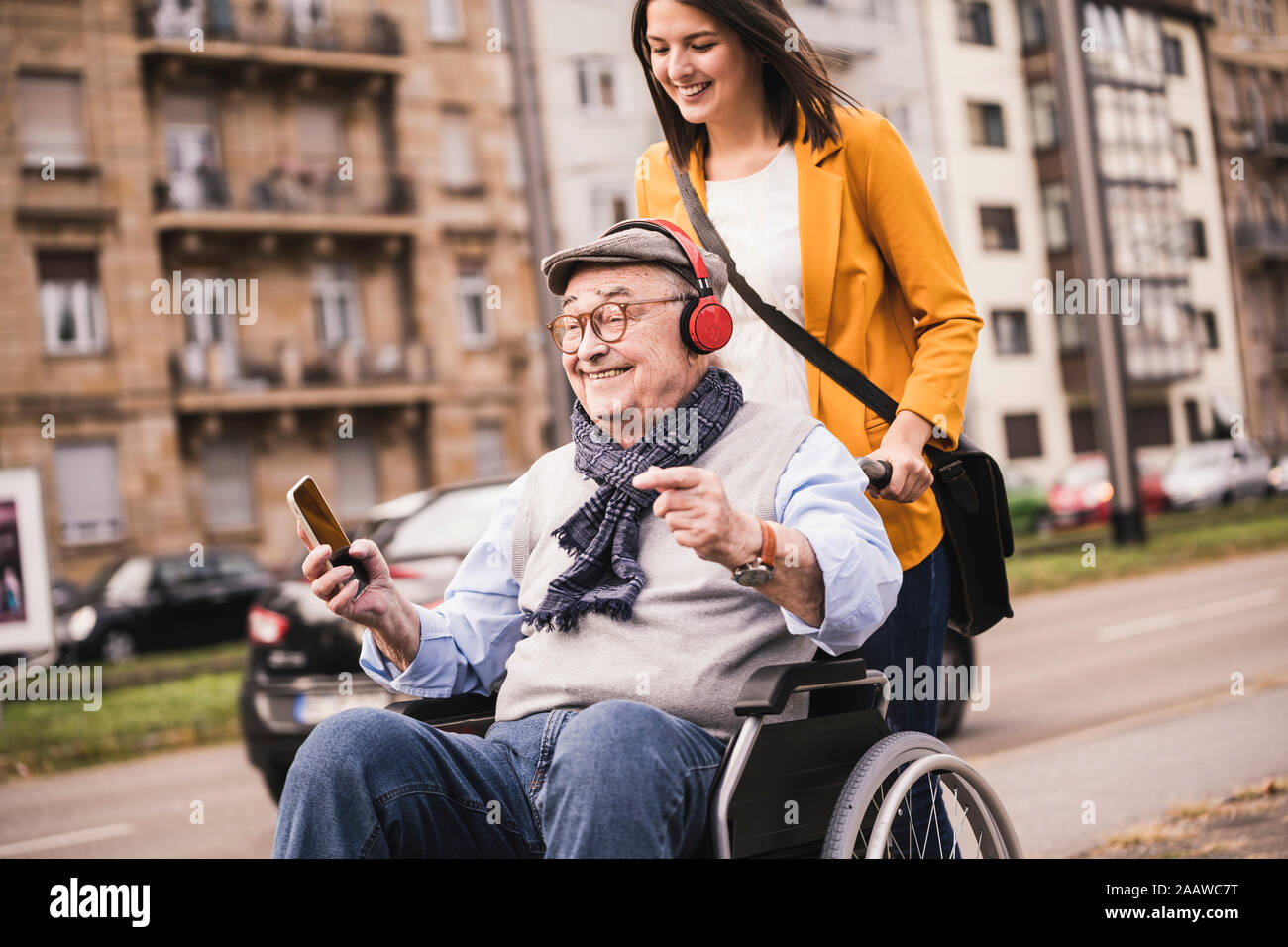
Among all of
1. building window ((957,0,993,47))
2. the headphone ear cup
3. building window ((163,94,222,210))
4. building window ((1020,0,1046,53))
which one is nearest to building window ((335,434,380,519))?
building window ((163,94,222,210))

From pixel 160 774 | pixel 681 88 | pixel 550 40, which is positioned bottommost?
pixel 160 774

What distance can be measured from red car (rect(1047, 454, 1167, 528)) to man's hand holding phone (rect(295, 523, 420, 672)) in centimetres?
2794

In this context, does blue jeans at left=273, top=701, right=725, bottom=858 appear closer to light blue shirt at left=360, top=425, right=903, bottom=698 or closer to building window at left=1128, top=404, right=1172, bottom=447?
light blue shirt at left=360, top=425, right=903, bottom=698

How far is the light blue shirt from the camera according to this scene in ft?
7.46

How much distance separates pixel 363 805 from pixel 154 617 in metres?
18.3

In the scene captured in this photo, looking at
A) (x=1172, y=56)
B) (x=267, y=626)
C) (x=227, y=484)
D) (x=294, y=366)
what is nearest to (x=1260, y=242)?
(x=1172, y=56)

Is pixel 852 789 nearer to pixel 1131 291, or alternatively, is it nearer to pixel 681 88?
pixel 681 88

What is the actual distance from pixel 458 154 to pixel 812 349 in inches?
1133

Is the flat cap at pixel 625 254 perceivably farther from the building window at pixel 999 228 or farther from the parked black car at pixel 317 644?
the building window at pixel 999 228

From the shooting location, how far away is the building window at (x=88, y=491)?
25953 mm
